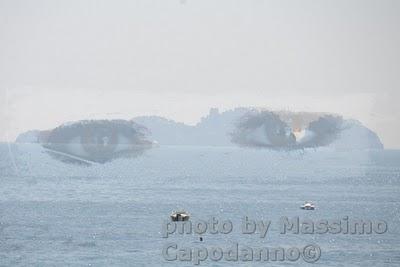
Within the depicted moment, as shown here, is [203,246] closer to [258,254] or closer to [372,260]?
[258,254]

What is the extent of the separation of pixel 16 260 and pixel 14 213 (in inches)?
1979

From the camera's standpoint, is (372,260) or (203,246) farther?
(203,246)

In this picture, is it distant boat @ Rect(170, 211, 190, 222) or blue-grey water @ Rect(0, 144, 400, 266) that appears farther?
distant boat @ Rect(170, 211, 190, 222)

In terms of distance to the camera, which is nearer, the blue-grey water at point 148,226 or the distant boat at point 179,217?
the blue-grey water at point 148,226

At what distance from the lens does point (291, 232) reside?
133 m

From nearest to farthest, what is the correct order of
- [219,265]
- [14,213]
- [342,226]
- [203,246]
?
[219,265] < [203,246] < [342,226] < [14,213]

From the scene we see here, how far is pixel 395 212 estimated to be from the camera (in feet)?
547

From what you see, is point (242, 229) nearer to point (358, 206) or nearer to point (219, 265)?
point (219, 265)

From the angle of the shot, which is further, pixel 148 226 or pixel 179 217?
pixel 179 217

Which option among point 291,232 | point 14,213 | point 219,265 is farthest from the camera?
point 14,213

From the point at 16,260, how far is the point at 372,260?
41909mm

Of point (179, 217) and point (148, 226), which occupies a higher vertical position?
point (179, 217)

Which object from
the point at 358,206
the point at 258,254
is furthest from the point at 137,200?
the point at 258,254

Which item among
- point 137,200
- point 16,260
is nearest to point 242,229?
point 16,260
